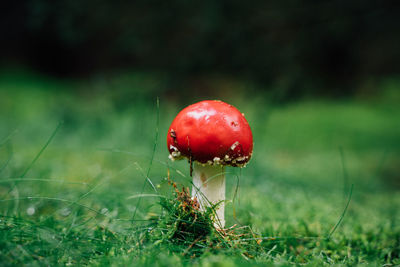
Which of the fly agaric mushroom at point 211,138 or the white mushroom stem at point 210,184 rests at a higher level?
the fly agaric mushroom at point 211,138

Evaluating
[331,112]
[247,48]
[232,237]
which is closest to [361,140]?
[331,112]

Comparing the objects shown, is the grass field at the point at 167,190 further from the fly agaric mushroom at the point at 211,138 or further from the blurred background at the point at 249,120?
the fly agaric mushroom at the point at 211,138

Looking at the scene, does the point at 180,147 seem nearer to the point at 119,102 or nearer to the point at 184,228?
the point at 184,228

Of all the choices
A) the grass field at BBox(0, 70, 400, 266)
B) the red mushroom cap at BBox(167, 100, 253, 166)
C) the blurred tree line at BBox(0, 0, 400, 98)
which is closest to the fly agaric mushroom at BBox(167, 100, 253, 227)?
the red mushroom cap at BBox(167, 100, 253, 166)

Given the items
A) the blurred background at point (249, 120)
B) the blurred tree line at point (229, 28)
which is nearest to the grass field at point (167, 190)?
the blurred background at point (249, 120)

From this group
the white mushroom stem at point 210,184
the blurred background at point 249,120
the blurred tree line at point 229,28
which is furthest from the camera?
the blurred tree line at point 229,28

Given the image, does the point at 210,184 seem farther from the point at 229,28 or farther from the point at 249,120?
the point at 249,120
